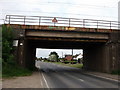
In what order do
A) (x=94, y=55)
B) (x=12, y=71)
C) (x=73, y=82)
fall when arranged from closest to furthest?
(x=73, y=82) < (x=12, y=71) < (x=94, y=55)

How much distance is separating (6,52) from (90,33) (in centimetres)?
1284

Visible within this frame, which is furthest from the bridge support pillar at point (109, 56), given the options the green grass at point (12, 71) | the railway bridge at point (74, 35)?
the green grass at point (12, 71)

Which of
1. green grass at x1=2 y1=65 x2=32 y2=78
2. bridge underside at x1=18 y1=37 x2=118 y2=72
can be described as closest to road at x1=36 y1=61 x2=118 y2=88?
green grass at x1=2 y1=65 x2=32 y2=78

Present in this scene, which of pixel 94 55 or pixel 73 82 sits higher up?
pixel 94 55

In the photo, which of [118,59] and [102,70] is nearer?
[118,59]

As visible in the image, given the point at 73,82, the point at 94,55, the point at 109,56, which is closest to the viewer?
the point at 73,82

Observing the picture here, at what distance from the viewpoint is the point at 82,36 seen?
28.1 meters

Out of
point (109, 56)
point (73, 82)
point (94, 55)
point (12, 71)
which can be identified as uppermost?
point (109, 56)

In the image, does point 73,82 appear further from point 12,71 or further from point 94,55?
point 94,55

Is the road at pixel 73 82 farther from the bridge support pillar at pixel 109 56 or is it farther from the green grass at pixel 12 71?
the bridge support pillar at pixel 109 56

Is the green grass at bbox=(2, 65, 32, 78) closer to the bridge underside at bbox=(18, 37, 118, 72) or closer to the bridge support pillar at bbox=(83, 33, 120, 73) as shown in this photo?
the bridge underside at bbox=(18, 37, 118, 72)

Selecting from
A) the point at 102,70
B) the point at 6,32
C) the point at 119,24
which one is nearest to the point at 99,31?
the point at 119,24

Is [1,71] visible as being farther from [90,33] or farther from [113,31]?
[113,31]

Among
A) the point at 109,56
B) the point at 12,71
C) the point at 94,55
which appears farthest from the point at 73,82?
the point at 94,55
